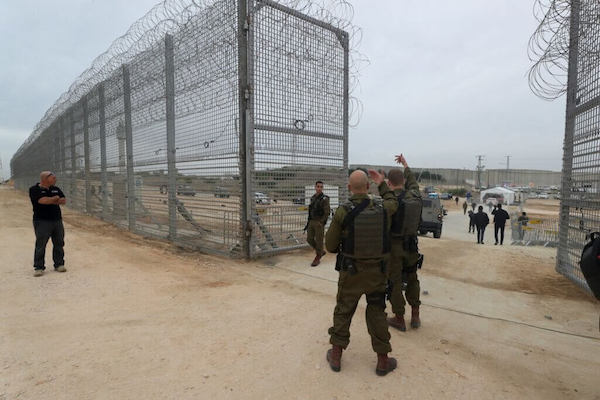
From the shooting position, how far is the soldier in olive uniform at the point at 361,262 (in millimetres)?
2506

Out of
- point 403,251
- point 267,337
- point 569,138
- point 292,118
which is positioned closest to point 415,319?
point 403,251

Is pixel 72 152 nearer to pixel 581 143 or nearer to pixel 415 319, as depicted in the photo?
pixel 415 319

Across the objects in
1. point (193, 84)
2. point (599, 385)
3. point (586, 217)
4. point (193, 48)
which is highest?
point (193, 48)

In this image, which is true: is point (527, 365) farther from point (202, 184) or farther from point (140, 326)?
point (202, 184)

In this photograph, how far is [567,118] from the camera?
203 inches

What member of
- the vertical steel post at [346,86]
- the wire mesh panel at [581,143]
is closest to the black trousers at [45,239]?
the vertical steel post at [346,86]

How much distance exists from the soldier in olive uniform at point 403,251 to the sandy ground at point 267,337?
0.78ft

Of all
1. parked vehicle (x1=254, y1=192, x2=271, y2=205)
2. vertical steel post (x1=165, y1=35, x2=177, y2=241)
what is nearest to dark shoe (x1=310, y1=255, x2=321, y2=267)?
parked vehicle (x1=254, y1=192, x2=271, y2=205)

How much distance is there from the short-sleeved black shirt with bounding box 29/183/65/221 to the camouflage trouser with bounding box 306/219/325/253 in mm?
3989

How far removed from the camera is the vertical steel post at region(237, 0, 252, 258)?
5887 mm

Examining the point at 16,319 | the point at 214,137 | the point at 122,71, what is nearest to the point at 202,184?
the point at 214,137

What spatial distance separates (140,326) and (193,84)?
523 cm

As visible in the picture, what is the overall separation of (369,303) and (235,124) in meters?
4.47

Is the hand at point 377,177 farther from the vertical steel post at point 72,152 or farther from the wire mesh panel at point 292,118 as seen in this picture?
the vertical steel post at point 72,152
